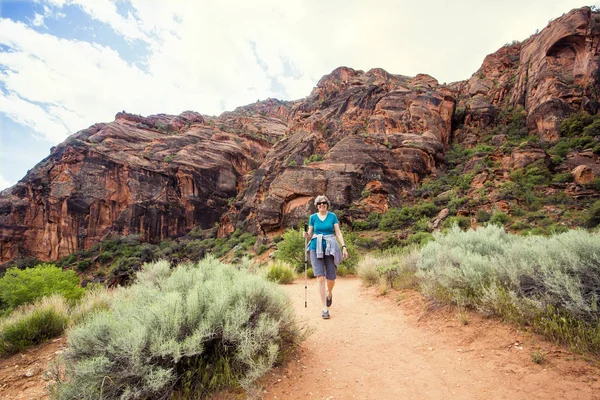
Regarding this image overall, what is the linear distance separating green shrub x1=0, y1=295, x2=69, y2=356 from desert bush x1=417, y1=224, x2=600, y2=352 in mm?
6156

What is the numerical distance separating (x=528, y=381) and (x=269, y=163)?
35233 mm

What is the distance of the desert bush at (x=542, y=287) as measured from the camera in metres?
2.63

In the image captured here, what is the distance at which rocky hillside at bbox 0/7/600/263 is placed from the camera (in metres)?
22.8

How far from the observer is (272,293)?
341 centimetres

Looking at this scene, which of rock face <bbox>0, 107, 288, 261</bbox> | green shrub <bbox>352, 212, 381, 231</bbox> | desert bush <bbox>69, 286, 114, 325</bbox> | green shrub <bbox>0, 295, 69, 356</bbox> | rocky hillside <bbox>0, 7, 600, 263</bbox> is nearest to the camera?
green shrub <bbox>0, 295, 69, 356</bbox>

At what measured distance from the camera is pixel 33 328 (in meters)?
3.91

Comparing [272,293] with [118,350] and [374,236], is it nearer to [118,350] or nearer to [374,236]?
[118,350]

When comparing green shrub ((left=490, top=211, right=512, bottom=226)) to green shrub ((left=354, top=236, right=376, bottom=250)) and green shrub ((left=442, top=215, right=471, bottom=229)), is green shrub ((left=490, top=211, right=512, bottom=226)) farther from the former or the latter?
green shrub ((left=354, top=236, right=376, bottom=250))

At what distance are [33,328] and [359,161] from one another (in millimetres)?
26672

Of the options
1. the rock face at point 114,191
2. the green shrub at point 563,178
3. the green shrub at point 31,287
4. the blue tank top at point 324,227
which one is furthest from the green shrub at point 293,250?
the rock face at point 114,191

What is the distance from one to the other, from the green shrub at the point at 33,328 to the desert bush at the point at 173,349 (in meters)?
1.97

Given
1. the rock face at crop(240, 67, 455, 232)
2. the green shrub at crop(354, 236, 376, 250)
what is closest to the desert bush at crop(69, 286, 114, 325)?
the green shrub at crop(354, 236, 376, 250)

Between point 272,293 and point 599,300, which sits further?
point 272,293

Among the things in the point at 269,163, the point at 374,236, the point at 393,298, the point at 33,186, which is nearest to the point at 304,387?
the point at 393,298
